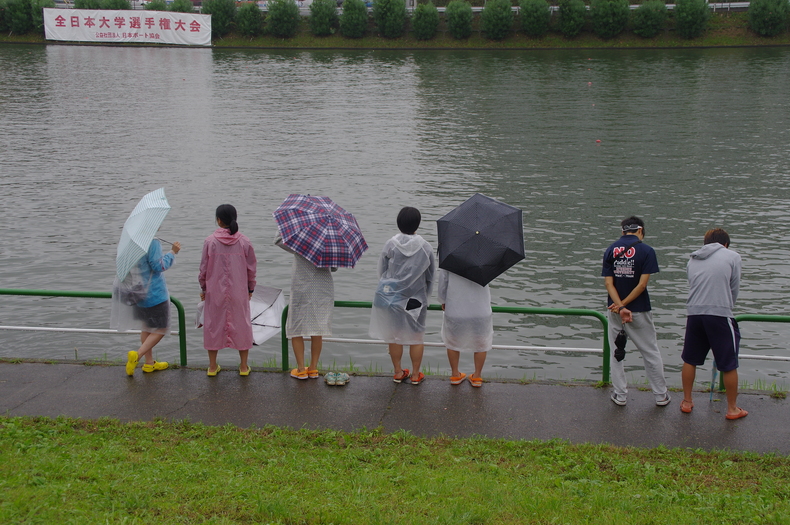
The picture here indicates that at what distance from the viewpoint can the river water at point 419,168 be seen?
13914 mm

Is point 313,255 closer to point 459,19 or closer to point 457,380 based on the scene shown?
point 457,380

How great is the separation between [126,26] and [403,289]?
→ 61.4m

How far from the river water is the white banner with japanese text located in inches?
438

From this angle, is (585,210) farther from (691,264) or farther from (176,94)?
(176,94)

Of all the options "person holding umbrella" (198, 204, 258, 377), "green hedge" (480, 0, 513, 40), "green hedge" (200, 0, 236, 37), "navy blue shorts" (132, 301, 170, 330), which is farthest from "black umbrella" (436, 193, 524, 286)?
"green hedge" (200, 0, 236, 37)

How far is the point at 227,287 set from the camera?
301 inches

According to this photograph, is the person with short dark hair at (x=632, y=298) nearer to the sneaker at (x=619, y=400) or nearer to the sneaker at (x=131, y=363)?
the sneaker at (x=619, y=400)

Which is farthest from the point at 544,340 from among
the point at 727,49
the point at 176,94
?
the point at 727,49

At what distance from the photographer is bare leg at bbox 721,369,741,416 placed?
6.86 metres

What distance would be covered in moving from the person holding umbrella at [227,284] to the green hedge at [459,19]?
5438 cm

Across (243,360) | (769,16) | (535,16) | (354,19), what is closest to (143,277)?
(243,360)

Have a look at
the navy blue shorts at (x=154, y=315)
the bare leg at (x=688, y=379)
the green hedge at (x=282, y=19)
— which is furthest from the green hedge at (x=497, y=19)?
the bare leg at (x=688, y=379)

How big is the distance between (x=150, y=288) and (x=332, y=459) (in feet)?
9.79

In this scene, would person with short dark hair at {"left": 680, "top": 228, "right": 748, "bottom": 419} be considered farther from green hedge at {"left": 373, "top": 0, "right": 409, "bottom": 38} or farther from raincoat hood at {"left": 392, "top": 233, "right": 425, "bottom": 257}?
green hedge at {"left": 373, "top": 0, "right": 409, "bottom": 38}
